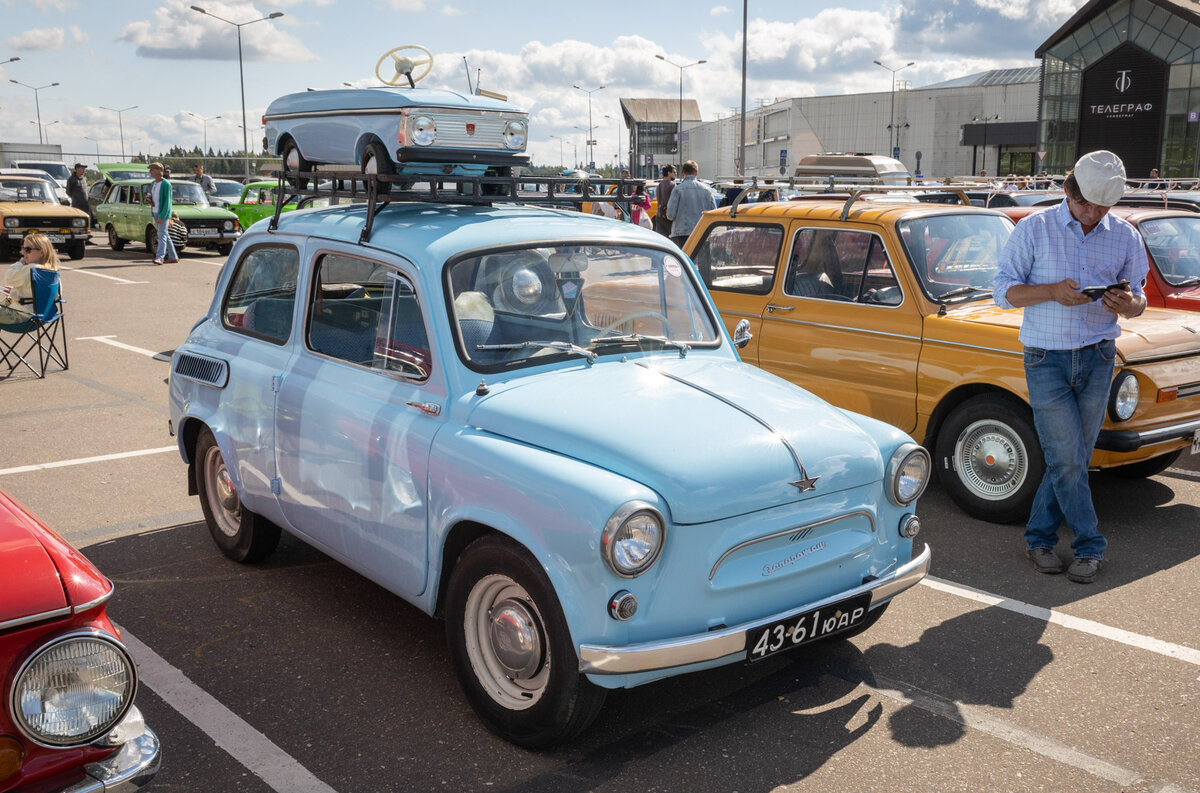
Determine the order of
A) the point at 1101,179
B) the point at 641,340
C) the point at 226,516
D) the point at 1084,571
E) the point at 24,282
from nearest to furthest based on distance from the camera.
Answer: the point at 641,340 < the point at 1101,179 < the point at 1084,571 < the point at 226,516 < the point at 24,282

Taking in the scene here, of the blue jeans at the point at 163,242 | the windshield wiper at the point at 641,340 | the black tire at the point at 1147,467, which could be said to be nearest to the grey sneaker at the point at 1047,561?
the black tire at the point at 1147,467

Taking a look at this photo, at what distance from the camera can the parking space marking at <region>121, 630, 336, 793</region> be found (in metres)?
3.43

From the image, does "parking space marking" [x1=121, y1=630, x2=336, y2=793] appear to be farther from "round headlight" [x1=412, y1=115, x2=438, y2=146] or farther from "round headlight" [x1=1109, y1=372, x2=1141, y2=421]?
"round headlight" [x1=1109, y1=372, x2=1141, y2=421]

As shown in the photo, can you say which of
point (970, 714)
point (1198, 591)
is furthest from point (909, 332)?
point (970, 714)

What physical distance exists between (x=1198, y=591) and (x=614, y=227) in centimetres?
334

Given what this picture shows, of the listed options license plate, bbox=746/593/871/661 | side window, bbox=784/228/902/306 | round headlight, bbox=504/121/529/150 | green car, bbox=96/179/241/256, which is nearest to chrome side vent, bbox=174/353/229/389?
round headlight, bbox=504/121/529/150

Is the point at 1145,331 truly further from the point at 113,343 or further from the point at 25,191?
the point at 25,191

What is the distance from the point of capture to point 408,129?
470 cm

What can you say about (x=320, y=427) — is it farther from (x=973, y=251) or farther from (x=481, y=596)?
(x=973, y=251)

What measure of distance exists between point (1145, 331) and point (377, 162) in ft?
14.5

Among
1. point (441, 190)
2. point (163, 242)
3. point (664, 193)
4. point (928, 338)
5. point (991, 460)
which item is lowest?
point (991, 460)

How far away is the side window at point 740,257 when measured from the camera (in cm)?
721

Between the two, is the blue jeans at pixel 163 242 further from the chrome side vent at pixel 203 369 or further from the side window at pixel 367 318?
the side window at pixel 367 318

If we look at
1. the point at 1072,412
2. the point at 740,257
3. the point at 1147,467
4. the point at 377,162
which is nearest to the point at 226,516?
the point at 377,162
